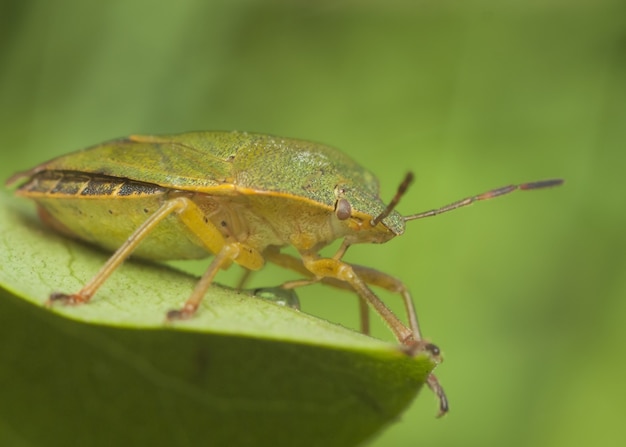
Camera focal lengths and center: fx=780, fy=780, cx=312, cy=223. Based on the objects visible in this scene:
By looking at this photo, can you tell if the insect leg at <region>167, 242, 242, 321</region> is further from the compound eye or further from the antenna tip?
the antenna tip

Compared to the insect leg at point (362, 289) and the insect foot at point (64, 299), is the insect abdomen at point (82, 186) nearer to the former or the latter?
the insect leg at point (362, 289)

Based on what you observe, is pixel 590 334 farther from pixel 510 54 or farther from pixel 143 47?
pixel 143 47

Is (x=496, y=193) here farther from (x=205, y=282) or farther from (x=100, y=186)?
(x=100, y=186)

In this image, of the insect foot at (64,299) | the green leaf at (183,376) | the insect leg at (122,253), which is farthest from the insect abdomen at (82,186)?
the insect foot at (64,299)

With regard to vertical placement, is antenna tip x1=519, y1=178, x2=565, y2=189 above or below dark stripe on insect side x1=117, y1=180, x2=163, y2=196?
above

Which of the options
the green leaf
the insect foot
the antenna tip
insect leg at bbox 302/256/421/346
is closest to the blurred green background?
insect leg at bbox 302/256/421/346

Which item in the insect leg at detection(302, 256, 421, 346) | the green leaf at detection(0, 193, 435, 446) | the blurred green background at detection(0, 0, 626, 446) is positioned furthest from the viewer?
the blurred green background at detection(0, 0, 626, 446)

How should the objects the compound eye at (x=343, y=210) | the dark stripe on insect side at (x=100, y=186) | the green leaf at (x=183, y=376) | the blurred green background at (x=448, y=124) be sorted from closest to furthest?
1. the green leaf at (x=183, y=376)
2. the compound eye at (x=343, y=210)
3. the dark stripe on insect side at (x=100, y=186)
4. the blurred green background at (x=448, y=124)

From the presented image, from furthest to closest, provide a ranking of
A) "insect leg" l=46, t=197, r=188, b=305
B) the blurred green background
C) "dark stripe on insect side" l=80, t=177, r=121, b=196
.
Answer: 1. the blurred green background
2. "dark stripe on insect side" l=80, t=177, r=121, b=196
3. "insect leg" l=46, t=197, r=188, b=305
